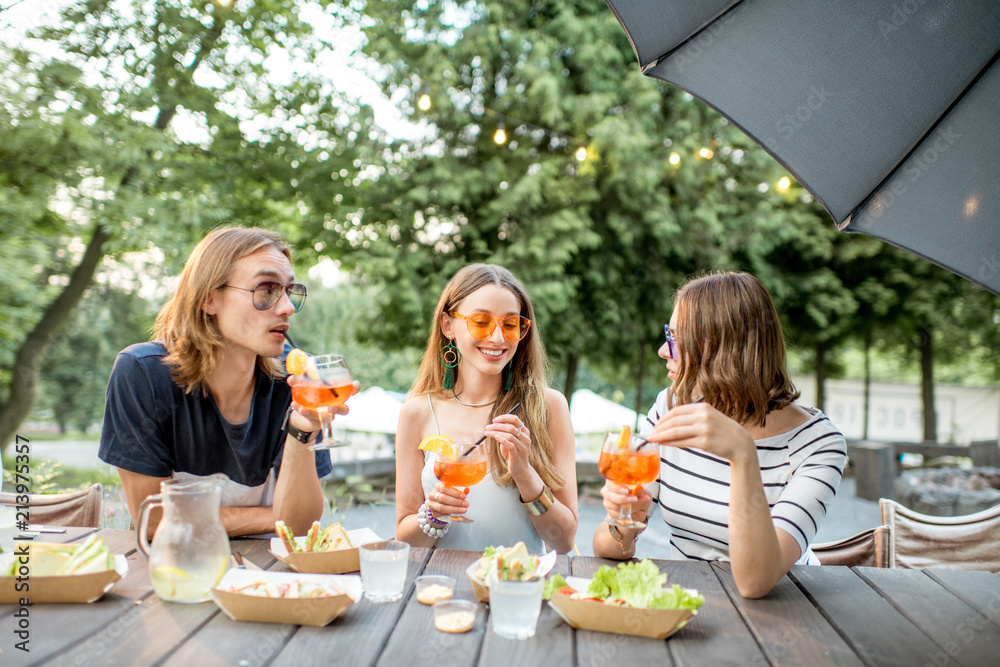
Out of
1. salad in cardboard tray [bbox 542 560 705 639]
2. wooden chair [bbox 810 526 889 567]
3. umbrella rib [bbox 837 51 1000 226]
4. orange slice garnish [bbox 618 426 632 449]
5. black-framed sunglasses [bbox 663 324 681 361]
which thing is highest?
umbrella rib [bbox 837 51 1000 226]

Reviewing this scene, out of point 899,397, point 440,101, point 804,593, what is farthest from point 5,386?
point 899,397

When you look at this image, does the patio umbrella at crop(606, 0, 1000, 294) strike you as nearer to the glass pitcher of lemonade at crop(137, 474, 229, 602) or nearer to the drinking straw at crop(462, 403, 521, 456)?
the drinking straw at crop(462, 403, 521, 456)

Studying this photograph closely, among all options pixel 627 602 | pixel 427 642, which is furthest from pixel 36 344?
pixel 627 602

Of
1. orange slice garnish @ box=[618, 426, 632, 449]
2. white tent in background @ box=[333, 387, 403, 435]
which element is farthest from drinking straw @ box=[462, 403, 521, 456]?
white tent in background @ box=[333, 387, 403, 435]

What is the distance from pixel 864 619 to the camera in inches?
68.8

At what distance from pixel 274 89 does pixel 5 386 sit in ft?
14.8

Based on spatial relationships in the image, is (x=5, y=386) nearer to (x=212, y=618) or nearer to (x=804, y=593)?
(x=212, y=618)

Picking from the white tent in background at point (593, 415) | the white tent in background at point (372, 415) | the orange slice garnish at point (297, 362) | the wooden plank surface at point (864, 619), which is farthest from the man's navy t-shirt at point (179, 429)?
the white tent in background at point (593, 415)

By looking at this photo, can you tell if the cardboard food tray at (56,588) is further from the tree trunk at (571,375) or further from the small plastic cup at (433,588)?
the tree trunk at (571,375)

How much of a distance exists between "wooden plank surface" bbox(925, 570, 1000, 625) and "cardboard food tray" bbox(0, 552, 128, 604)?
2.31 meters

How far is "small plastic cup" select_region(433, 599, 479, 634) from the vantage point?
5.08 ft

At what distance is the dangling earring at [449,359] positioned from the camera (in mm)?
2988

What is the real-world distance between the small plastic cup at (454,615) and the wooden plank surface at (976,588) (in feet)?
4.63

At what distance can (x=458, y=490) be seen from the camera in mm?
2100
